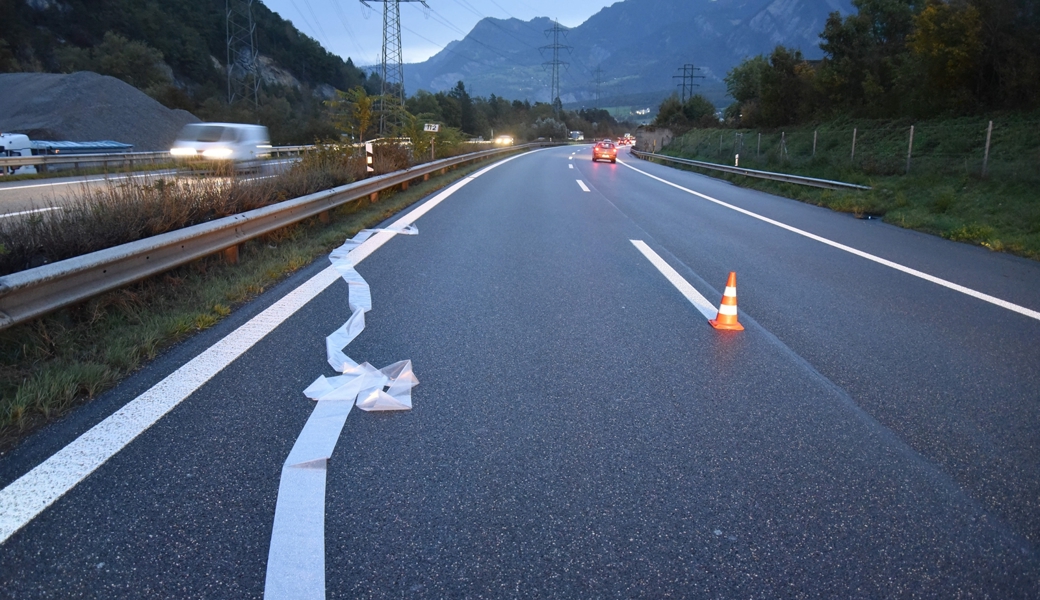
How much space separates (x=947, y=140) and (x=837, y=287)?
67.4ft

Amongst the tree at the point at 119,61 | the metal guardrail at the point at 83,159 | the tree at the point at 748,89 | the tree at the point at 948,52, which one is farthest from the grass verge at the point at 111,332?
the tree at the point at 119,61

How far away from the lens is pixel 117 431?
3.58 meters

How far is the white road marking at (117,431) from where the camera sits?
290 centimetres

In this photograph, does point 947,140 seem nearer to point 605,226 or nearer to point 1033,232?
point 1033,232

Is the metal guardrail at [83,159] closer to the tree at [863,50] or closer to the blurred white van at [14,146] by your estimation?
the blurred white van at [14,146]

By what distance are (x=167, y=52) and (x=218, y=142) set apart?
60.2 m

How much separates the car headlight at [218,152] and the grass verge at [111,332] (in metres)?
14.6

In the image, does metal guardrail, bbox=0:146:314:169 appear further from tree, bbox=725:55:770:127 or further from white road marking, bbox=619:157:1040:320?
tree, bbox=725:55:770:127

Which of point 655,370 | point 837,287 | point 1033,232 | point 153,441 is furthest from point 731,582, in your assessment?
point 1033,232

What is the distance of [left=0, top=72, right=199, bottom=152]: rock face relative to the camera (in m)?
38.0

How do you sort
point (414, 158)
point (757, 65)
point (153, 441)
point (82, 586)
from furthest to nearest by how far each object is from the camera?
point (757, 65)
point (414, 158)
point (153, 441)
point (82, 586)

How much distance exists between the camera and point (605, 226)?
1181cm

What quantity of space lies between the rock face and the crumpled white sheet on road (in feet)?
135

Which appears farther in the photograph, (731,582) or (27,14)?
(27,14)
